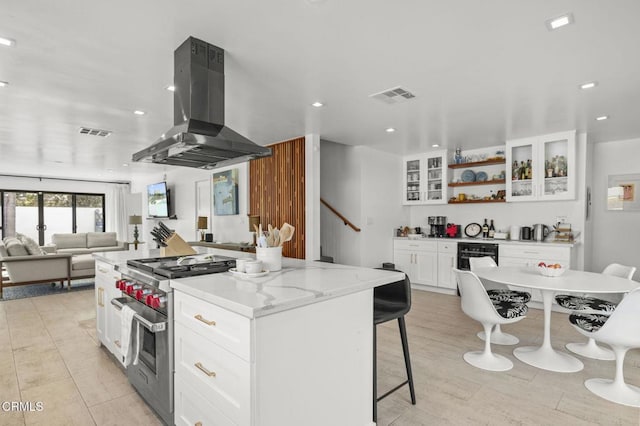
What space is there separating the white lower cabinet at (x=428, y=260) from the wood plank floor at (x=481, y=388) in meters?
1.79

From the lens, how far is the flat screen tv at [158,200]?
27.7ft

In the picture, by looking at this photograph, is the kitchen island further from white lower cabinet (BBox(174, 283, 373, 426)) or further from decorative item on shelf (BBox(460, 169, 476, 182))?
decorative item on shelf (BBox(460, 169, 476, 182))

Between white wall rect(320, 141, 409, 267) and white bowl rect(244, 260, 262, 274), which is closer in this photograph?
white bowl rect(244, 260, 262, 274)

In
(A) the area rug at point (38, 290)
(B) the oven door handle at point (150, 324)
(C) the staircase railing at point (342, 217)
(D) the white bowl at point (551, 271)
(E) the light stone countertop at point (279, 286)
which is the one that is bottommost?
(A) the area rug at point (38, 290)

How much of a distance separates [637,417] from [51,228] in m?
12.2

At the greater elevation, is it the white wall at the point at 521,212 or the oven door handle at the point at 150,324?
the white wall at the point at 521,212

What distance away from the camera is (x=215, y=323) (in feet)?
5.01

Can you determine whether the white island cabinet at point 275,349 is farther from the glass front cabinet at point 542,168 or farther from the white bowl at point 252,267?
the glass front cabinet at point 542,168

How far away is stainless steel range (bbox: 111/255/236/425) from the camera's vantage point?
188 centimetres

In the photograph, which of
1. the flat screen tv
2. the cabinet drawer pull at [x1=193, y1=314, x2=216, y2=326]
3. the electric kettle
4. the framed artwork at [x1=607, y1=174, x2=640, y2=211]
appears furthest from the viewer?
the flat screen tv

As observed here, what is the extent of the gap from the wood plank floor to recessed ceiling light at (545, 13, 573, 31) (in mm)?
2371

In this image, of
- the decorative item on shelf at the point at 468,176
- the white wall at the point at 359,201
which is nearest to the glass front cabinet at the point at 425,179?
the white wall at the point at 359,201

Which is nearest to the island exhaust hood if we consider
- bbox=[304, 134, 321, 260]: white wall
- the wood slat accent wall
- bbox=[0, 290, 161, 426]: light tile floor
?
bbox=[0, 290, 161, 426]: light tile floor

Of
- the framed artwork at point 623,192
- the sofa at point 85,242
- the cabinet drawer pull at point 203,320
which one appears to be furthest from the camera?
the sofa at point 85,242
